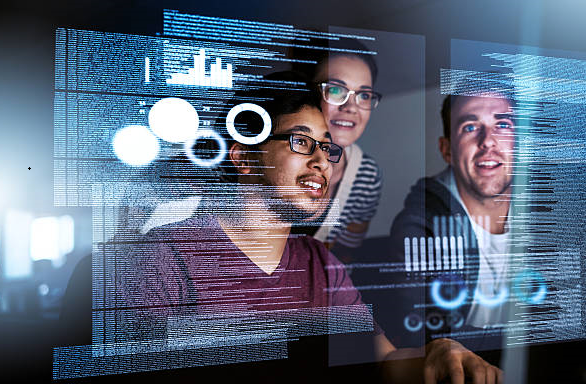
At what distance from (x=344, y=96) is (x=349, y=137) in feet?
0.41

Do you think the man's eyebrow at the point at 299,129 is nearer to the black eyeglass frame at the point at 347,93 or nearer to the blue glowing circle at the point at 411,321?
the black eyeglass frame at the point at 347,93

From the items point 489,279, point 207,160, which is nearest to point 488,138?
point 489,279

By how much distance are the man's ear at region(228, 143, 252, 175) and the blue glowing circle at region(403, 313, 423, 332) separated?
699 mm

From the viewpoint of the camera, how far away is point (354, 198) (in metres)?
1.58

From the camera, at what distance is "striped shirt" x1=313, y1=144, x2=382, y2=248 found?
1558 mm

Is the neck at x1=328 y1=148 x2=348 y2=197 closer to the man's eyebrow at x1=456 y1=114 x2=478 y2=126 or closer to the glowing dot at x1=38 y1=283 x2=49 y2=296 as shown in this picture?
the man's eyebrow at x1=456 y1=114 x2=478 y2=126

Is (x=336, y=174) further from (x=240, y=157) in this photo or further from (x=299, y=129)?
(x=240, y=157)

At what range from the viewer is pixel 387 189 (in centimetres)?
161

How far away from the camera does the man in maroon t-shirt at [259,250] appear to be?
1.42 m

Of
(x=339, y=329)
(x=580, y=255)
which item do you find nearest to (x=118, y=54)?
(x=339, y=329)

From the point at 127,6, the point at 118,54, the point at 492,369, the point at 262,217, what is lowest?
the point at 492,369

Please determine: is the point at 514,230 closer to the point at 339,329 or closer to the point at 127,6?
the point at 339,329

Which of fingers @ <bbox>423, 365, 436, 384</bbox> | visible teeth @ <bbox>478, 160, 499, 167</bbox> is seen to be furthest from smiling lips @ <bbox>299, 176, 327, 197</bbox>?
fingers @ <bbox>423, 365, 436, 384</bbox>

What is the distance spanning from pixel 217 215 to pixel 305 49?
0.56m
